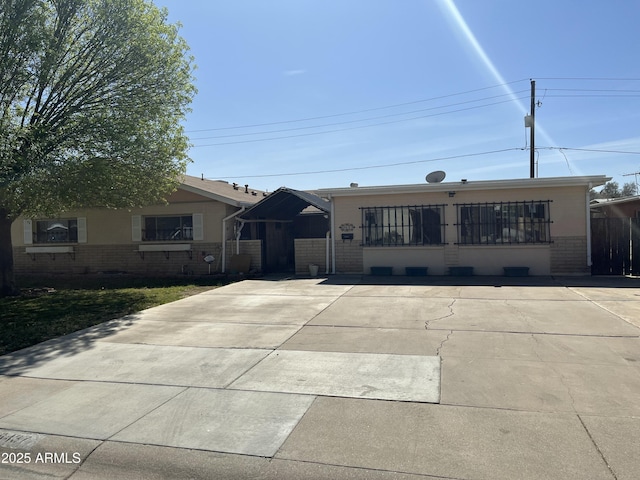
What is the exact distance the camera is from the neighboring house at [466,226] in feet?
46.4

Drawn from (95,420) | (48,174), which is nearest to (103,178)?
(48,174)

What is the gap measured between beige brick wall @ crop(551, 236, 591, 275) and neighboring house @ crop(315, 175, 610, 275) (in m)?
0.03

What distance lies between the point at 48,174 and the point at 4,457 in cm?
835

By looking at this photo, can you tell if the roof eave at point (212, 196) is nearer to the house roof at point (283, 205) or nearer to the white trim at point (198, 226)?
the house roof at point (283, 205)

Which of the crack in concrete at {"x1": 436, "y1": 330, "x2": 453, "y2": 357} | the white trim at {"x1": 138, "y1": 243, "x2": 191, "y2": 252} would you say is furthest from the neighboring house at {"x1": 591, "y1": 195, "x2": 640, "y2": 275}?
the white trim at {"x1": 138, "y1": 243, "x2": 191, "y2": 252}

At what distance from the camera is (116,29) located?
35.6 ft

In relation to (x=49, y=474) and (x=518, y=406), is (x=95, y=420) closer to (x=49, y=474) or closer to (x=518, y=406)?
(x=49, y=474)

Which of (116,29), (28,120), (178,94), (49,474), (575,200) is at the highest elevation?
(116,29)

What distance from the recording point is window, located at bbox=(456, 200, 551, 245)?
1437cm

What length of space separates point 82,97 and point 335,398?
1010 cm

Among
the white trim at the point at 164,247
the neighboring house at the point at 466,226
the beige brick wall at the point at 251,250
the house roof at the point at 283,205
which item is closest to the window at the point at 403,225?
the neighboring house at the point at 466,226

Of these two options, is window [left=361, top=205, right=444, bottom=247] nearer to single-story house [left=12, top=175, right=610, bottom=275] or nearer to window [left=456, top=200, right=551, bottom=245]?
single-story house [left=12, top=175, right=610, bottom=275]

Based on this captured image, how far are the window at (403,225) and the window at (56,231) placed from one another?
12.0 m

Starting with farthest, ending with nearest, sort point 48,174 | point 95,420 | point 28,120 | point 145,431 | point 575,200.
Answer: point 575,200
point 28,120
point 48,174
point 95,420
point 145,431
